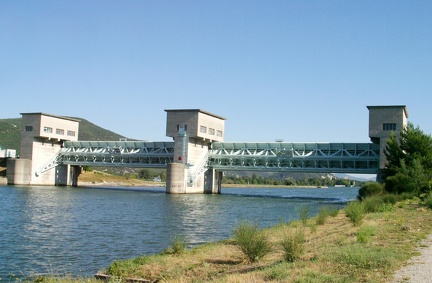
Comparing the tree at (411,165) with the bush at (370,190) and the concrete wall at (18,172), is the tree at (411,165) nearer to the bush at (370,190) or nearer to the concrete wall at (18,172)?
the bush at (370,190)

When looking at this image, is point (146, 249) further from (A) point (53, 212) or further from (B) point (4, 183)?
(B) point (4, 183)

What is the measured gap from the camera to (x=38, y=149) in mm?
96000

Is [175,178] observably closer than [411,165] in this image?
No

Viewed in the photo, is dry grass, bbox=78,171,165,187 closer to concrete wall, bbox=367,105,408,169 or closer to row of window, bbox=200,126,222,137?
row of window, bbox=200,126,222,137

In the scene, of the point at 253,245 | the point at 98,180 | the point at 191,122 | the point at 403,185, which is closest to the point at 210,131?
the point at 191,122

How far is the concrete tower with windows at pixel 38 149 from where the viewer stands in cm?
9256

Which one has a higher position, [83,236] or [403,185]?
[403,185]

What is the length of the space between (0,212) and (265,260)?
27691 millimetres

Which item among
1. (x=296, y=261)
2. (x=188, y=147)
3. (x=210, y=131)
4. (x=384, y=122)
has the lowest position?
(x=296, y=261)

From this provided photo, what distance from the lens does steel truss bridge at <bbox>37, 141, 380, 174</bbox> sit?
7881 centimetres

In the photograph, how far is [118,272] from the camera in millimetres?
14898

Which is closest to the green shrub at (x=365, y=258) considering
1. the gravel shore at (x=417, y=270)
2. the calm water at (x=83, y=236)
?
the gravel shore at (x=417, y=270)

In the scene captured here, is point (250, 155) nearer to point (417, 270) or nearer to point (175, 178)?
point (175, 178)

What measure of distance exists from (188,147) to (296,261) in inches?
2700
